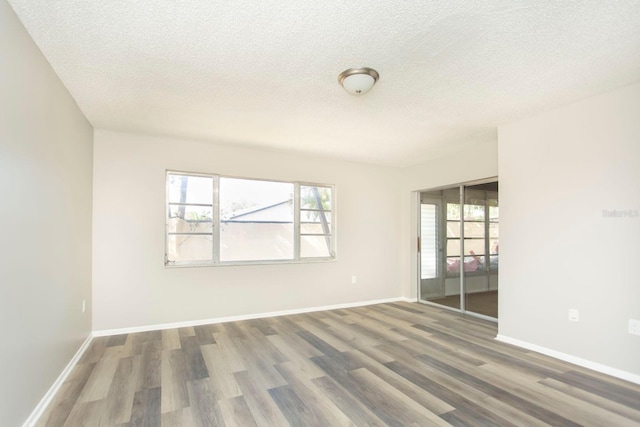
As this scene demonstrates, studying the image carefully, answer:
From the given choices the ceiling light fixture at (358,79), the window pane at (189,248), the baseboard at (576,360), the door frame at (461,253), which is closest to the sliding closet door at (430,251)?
the door frame at (461,253)

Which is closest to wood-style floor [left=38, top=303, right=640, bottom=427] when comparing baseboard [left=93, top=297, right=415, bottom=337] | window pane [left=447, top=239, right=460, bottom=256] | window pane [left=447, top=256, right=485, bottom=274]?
baseboard [left=93, top=297, right=415, bottom=337]

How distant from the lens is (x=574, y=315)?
3049mm

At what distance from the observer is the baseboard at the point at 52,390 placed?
81.5 inches

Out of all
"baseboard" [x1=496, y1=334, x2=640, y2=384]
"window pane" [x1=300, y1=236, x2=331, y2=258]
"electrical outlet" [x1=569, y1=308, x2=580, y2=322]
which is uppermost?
"window pane" [x1=300, y1=236, x2=331, y2=258]

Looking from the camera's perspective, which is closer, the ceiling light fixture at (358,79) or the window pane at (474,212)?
the ceiling light fixture at (358,79)

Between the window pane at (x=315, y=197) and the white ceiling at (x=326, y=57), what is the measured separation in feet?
5.39

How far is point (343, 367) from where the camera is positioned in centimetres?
296

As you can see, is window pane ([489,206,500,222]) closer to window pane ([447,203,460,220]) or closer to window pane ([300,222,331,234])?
window pane ([447,203,460,220])

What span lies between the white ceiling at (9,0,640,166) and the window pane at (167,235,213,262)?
58.9 inches

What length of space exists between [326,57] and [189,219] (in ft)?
9.77

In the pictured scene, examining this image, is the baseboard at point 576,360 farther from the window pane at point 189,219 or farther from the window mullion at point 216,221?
the window pane at point 189,219

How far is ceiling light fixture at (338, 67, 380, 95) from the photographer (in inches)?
96.3

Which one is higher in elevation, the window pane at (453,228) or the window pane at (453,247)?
the window pane at (453,228)

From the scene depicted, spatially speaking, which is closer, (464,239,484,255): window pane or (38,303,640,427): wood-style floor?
(38,303,640,427): wood-style floor
